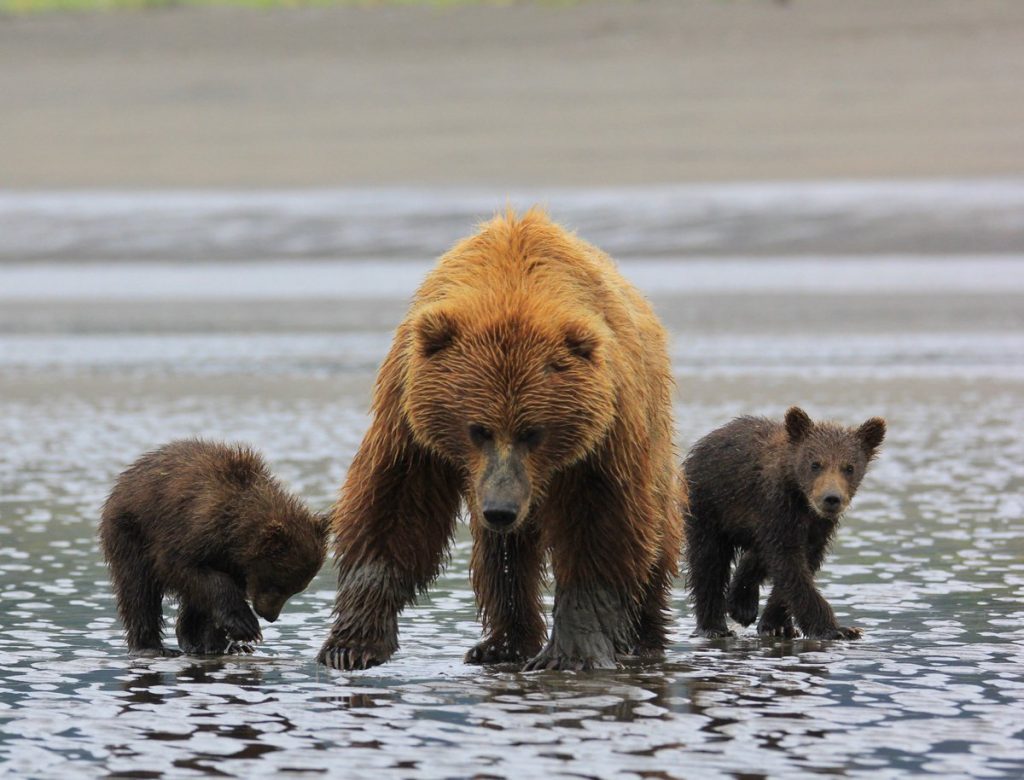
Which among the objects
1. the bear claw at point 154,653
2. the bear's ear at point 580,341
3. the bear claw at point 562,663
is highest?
the bear's ear at point 580,341

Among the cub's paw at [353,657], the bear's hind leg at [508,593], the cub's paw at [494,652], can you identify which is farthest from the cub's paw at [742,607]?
the cub's paw at [353,657]

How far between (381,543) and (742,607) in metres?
1.93

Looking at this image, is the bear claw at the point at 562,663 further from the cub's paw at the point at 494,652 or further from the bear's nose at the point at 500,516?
the bear's nose at the point at 500,516

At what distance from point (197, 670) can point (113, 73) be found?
83.8ft

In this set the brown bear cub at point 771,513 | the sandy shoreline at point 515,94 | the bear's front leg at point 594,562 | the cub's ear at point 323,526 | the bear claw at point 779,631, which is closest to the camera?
the bear's front leg at point 594,562

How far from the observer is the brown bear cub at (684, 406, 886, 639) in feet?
24.1

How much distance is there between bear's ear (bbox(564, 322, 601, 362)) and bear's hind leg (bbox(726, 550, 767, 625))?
6.82 feet

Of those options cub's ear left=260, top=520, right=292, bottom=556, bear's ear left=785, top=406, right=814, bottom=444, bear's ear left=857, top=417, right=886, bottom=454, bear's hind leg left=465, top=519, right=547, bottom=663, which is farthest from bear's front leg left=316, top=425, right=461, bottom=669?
bear's ear left=857, top=417, right=886, bottom=454

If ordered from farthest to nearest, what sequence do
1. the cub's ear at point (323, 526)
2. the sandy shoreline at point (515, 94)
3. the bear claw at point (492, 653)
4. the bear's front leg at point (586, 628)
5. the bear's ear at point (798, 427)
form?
1. the sandy shoreline at point (515, 94)
2. the bear's ear at point (798, 427)
3. the cub's ear at point (323, 526)
4. the bear claw at point (492, 653)
5. the bear's front leg at point (586, 628)

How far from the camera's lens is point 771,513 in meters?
7.63

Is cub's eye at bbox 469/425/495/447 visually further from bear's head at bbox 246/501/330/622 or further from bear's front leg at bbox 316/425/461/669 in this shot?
bear's head at bbox 246/501/330/622

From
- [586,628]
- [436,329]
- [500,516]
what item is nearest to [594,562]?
[586,628]

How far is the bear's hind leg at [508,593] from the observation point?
687cm

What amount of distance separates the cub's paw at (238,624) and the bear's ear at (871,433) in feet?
8.27
